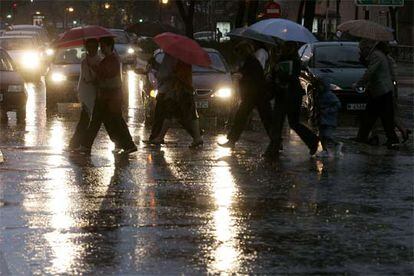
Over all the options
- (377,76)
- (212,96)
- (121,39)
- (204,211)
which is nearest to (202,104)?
(212,96)

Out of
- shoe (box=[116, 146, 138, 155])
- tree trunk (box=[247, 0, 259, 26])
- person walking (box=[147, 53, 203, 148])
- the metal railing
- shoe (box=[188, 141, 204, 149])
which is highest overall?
tree trunk (box=[247, 0, 259, 26])

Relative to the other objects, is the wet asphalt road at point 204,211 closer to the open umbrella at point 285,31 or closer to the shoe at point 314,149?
the shoe at point 314,149

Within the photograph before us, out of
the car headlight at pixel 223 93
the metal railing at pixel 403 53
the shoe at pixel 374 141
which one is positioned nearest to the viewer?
the shoe at pixel 374 141

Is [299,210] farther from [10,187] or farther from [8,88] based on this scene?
[8,88]

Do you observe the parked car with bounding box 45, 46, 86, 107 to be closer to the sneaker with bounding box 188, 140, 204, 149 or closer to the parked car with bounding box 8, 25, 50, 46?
the sneaker with bounding box 188, 140, 204, 149

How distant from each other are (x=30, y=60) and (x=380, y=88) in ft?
71.9

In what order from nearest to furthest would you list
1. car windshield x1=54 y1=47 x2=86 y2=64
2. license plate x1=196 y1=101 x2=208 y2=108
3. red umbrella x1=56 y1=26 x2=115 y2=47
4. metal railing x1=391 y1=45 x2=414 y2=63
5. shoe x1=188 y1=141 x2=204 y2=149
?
1. red umbrella x1=56 y1=26 x2=115 y2=47
2. shoe x1=188 y1=141 x2=204 y2=149
3. license plate x1=196 y1=101 x2=208 y2=108
4. car windshield x1=54 y1=47 x2=86 y2=64
5. metal railing x1=391 y1=45 x2=414 y2=63

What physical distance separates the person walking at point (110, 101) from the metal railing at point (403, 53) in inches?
1678

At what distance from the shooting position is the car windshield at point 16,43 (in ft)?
124

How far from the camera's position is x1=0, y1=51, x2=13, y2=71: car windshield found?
2259 cm

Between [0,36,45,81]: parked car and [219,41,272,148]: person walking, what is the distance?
20.7 meters

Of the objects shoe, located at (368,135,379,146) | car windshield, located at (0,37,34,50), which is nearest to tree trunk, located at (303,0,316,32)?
car windshield, located at (0,37,34,50)

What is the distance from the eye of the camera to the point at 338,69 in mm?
22578

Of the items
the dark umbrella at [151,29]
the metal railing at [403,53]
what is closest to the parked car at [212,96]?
the dark umbrella at [151,29]
